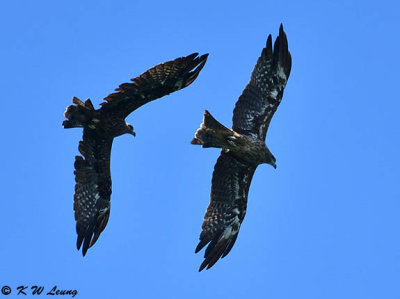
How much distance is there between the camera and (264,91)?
14.0 metres

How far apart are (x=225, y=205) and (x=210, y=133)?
1.66m

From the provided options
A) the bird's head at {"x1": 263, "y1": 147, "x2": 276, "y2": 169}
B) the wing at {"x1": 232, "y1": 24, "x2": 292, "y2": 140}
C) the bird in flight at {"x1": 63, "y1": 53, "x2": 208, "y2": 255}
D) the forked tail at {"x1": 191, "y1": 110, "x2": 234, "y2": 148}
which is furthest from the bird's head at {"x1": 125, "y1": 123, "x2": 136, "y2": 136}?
the bird's head at {"x1": 263, "y1": 147, "x2": 276, "y2": 169}

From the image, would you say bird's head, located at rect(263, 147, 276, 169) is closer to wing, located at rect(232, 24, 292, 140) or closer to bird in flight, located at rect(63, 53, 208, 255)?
wing, located at rect(232, 24, 292, 140)

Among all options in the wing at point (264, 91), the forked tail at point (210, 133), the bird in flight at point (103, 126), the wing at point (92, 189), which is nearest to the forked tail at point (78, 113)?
the bird in flight at point (103, 126)

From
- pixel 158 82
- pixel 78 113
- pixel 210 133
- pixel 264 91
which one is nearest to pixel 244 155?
pixel 210 133

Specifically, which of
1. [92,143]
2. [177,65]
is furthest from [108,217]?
[177,65]

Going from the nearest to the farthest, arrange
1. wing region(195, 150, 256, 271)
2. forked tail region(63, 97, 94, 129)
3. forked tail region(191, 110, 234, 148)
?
forked tail region(191, 110, 234, 148), forked tail region(63, 97, 94, 129), wing region(195, 150, 256, 271)

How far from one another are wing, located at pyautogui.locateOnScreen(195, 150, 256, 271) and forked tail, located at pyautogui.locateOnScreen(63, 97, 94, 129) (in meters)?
2.54

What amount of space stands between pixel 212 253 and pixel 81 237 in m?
2.64

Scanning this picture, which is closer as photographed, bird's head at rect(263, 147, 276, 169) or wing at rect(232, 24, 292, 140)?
bird's head at rect(263, 147, 276, 169)

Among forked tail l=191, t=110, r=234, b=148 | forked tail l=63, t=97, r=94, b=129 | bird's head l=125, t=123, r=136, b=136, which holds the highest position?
forked tail l=63, t=97, r=94, b=129

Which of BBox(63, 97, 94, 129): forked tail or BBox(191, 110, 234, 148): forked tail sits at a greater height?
BBox(63, 97, 94, 129): forked tail

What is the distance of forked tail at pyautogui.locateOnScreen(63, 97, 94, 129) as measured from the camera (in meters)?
13.7

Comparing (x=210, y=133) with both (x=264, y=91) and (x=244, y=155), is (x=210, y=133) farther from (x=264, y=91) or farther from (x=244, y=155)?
(x=264, y=91)
